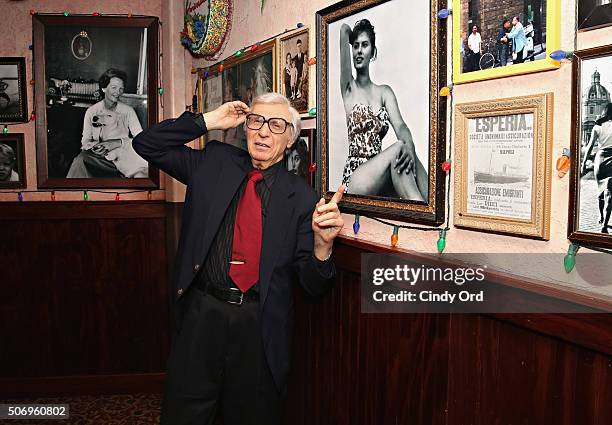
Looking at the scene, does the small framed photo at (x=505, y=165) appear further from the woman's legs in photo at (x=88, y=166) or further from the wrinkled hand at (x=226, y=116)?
the woman's legs in photo at (x=88, y=166)

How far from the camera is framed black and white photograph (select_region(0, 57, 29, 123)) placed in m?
3.79

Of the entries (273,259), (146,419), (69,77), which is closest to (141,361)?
(146,419)

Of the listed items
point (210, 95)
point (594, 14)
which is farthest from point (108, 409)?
point (594, 14)

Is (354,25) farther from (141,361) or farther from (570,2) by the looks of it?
(141,361)

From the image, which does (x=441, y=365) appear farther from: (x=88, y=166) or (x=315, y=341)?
(x=88, y=166)

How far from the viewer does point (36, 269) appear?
376 centimetres

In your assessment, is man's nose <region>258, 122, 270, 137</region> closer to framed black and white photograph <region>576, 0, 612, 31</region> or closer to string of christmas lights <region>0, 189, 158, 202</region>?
framed black and white photograph <region>576, 0, 612, 31</region>

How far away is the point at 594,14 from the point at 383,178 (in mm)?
853

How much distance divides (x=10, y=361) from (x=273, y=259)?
2.60 m

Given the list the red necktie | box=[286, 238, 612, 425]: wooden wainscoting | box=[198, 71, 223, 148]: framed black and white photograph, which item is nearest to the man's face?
the red necktie

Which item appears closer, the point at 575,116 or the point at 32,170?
the point at 575,116

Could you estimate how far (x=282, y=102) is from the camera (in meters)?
2.20

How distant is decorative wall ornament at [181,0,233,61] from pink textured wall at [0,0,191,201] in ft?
1.19

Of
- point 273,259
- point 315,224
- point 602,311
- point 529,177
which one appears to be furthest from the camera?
point 273,259
